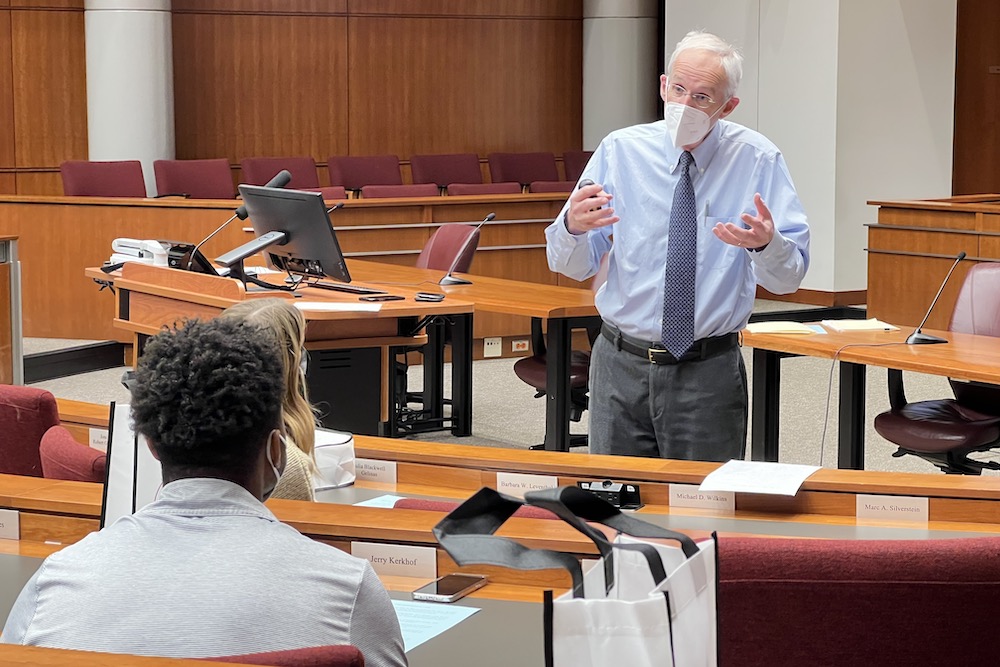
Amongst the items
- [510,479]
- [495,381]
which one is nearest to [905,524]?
[510,479]

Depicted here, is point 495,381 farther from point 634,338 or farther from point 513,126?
point 513,126

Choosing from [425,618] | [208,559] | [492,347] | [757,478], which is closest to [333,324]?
[757,478]

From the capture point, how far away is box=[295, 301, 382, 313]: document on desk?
4785 millimetres

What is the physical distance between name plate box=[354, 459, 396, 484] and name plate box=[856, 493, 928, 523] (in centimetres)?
96

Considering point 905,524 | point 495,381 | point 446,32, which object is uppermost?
point 446,32

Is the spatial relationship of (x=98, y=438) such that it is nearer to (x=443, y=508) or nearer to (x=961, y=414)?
(x=443, y=508)

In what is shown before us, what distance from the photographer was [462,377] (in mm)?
6328

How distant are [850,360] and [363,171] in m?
7.61

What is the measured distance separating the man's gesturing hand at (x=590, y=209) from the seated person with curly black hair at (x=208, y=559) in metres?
1.40

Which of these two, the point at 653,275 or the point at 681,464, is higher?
the point at 653,275

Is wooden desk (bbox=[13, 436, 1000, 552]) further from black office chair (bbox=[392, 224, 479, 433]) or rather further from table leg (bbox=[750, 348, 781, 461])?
black office chair (bbox=[392, 224, 479, 433])

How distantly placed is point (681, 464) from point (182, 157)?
9.86 metres

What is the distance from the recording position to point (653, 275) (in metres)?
3.08

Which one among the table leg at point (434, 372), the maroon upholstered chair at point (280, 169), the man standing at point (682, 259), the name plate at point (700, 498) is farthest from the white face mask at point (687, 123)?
the maroon upholstered chair at point (280, 169)
